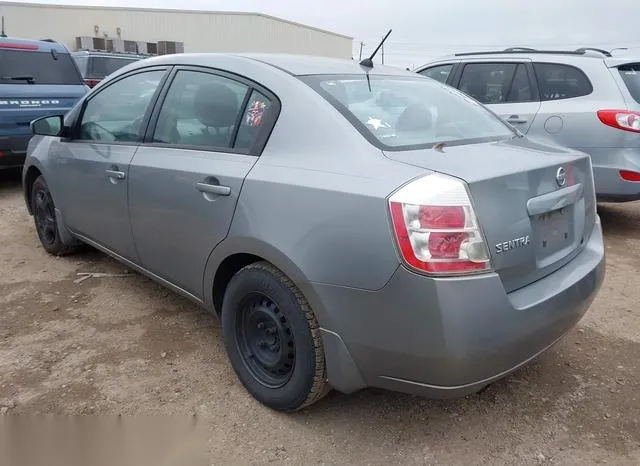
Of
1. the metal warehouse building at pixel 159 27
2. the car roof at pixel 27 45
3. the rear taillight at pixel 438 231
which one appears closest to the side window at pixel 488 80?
the rear taillight at pixel 438 231

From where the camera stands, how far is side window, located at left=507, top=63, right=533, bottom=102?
5.78m

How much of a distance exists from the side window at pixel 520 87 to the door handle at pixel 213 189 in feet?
13.9

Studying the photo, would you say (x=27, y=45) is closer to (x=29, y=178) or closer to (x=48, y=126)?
(x=29, y=178)

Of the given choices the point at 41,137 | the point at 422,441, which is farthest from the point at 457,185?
the point at 41,137

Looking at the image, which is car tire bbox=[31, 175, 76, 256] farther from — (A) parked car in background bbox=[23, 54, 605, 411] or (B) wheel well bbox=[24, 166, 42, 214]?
(A) parked car in background bbox=[23, 54, 605, 411]

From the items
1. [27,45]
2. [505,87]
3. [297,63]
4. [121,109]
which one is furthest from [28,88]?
[505,87]

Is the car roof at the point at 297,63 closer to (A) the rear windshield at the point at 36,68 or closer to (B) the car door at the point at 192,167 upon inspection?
(B) the car door at the point at 192,167

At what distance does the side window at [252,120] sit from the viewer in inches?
103

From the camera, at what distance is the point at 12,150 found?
6.36 m

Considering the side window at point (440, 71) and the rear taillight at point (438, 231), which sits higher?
the side window at point (440, 71)

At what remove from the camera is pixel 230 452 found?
2340 mm

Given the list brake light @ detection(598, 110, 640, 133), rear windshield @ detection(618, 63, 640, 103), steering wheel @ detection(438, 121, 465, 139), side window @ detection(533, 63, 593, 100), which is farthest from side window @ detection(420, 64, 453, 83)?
steering wheel @ detection(438, 121, 465, 139)

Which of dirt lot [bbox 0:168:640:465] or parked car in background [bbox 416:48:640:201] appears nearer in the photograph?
dirt lot [bbox 0:168:640:465]

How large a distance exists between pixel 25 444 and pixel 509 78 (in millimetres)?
5505
